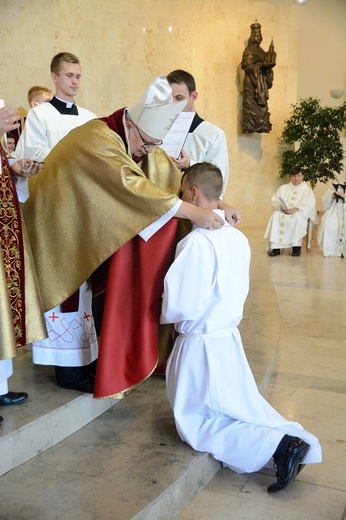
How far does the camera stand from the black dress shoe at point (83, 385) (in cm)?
308

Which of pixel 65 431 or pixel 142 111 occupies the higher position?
pixel 142 111

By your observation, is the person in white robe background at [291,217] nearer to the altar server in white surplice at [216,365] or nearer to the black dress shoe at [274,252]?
the black dress shoe at [274,252]

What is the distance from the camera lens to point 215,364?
279cm

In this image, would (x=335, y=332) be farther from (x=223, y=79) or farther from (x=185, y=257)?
(x=223, y=79)

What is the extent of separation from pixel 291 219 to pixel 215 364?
859 cm

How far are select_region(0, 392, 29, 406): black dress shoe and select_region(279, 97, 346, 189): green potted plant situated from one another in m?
11.2

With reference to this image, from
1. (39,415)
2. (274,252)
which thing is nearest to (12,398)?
(39,415)

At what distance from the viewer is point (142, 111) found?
2.98m

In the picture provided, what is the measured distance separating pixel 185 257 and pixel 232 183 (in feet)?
37.0

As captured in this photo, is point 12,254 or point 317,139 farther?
point 317,139

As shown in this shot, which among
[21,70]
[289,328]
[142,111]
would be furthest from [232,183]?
[142,111]


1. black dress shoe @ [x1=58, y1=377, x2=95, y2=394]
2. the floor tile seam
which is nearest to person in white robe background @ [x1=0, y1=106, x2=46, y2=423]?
black dress shoe @ [x1=58, y1=377, x2=95, y2=394]

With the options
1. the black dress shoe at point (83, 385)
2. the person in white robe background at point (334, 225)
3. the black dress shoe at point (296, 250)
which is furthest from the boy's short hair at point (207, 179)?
the black dress shoe at point (296, 250)

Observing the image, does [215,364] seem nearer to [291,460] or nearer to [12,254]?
[291,460]
